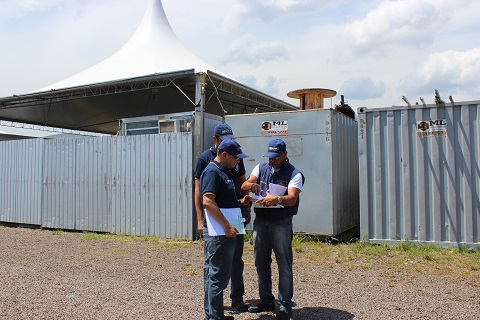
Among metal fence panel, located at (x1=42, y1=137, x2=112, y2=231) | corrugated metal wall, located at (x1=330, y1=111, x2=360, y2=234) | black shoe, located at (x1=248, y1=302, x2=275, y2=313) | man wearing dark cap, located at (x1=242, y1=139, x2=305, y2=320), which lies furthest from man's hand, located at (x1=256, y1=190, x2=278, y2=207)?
metal fence panel, located at (x1=42, y1=137, x2=112, y2=231)

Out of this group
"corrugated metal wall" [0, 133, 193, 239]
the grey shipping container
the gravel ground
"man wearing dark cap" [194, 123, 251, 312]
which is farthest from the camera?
"corrugated metal wall" [0, 133, 193, 239]

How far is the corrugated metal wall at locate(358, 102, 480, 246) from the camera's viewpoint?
7910 mm

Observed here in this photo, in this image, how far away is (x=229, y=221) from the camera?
165 inches

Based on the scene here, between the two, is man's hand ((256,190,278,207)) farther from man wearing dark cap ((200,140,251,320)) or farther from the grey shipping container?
the grey shipping container

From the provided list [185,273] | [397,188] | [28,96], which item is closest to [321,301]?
[185,273]

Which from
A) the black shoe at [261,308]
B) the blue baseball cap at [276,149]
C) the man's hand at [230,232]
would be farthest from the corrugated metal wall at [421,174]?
the man's hand at [230,232]

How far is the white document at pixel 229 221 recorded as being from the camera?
4070 millimetres

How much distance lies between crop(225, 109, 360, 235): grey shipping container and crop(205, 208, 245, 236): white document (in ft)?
16.5

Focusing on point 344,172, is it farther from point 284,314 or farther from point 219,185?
point 219,185

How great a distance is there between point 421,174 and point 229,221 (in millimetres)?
5327

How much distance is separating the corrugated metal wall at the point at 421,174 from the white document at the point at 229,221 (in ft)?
16.4

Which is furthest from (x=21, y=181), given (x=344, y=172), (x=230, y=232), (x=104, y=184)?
(x=230, y=232)

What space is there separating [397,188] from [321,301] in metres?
4.02

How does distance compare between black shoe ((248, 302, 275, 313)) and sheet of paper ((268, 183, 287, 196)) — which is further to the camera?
black shoe ((248, 302, 275, 313))
